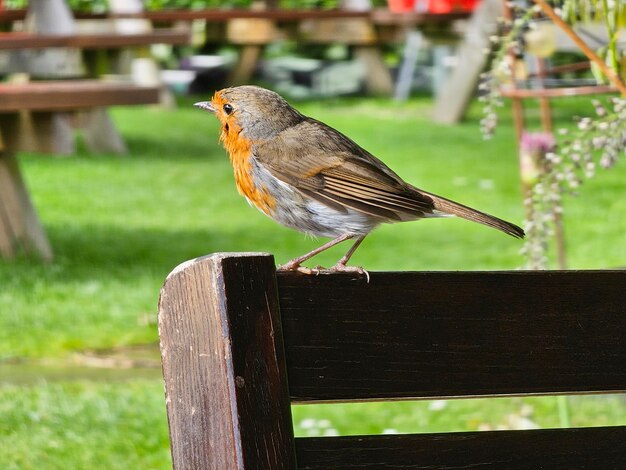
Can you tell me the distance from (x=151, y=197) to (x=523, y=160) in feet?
19.5

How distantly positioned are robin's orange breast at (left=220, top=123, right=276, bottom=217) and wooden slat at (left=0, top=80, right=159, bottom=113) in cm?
385

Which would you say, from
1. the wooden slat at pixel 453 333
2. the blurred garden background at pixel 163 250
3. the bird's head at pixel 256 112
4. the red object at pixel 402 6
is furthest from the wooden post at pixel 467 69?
the wooden slat at pixel 453 333

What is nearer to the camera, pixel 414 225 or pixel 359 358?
pixel 359 358

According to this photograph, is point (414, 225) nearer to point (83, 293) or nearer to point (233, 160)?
point (83, 293)

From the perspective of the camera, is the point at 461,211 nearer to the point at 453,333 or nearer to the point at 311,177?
the point at 311,177

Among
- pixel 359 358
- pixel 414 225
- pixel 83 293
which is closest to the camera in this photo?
pixel 359 358

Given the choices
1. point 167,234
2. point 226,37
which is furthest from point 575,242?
point 226,37

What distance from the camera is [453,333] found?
4.74 ft

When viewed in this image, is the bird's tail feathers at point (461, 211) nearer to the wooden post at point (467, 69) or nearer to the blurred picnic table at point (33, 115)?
the blurred picnic table at point (33, 115)

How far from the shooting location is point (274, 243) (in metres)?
7.88

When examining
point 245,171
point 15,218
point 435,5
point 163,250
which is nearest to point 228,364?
point 245,171

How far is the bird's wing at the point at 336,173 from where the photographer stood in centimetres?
220

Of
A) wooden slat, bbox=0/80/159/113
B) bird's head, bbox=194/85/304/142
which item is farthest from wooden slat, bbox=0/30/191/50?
bird's head, bbox=194/85/304/142

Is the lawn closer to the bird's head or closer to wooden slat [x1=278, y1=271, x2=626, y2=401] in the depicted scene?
the bird's head
